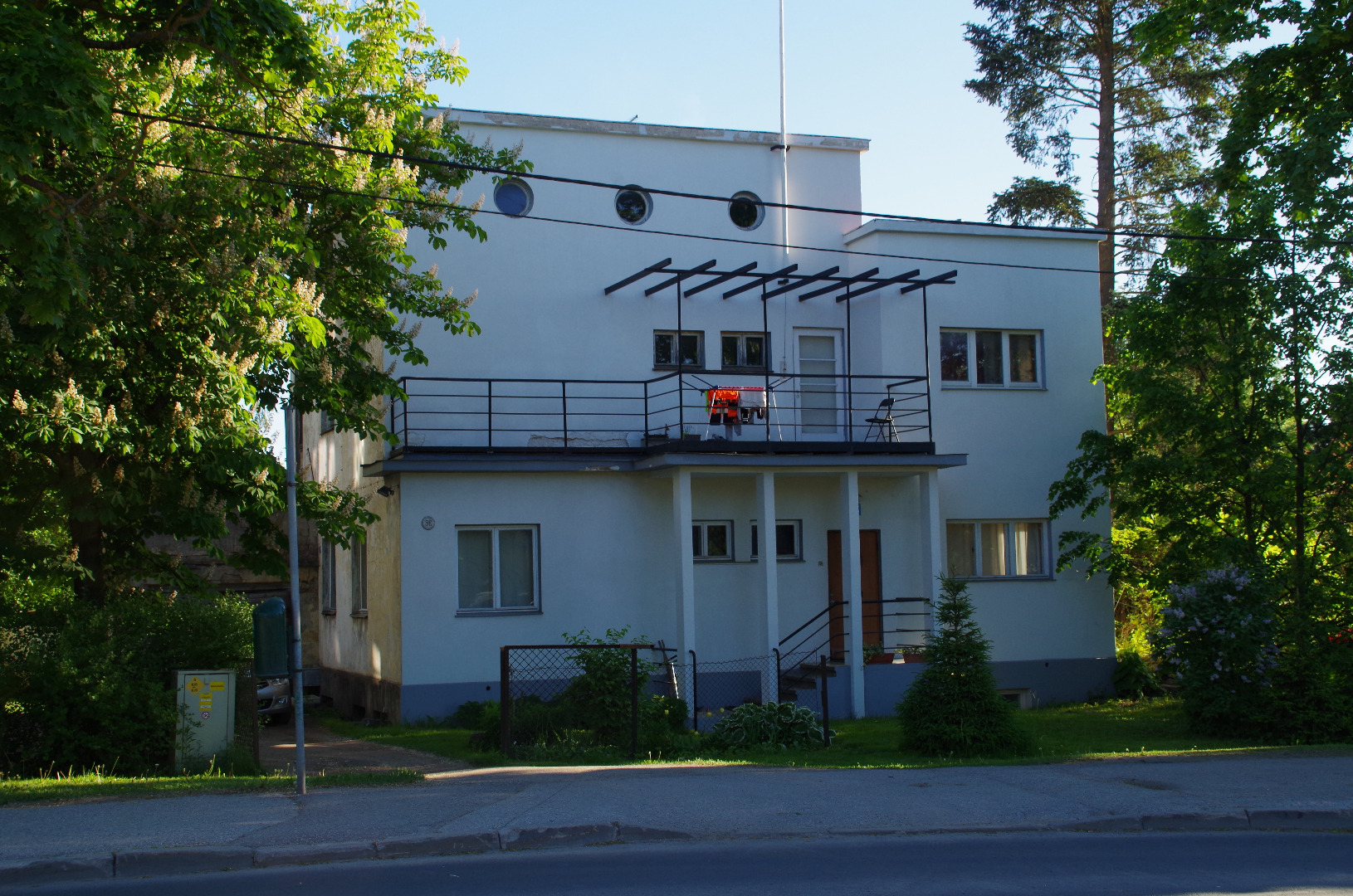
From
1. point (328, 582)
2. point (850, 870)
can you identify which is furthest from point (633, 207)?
point (850, 870)

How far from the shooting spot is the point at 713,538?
66.2 feet

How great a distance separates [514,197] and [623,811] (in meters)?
12.6

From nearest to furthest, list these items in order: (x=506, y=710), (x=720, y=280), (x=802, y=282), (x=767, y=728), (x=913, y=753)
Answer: (x=506, y=710) < (x=913, y=753) < (x=767, y=728) < (x=720, y=280) < (x=802, y=282)

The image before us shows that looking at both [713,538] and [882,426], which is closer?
[713,538]

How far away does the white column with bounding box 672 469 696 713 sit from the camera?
1848 cm

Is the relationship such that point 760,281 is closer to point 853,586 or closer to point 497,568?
point 853,586

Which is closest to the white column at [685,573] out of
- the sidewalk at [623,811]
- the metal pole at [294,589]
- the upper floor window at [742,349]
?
the upper floor window at [742,349]

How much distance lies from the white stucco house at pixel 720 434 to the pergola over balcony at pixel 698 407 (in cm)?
6

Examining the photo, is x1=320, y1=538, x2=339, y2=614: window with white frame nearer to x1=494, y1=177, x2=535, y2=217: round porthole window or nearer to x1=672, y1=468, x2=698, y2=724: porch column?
x1=494, y1=177, x2=535, y2=217: round porthole window

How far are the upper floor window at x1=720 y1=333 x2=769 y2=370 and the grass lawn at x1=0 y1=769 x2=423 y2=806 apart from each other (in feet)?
35.3

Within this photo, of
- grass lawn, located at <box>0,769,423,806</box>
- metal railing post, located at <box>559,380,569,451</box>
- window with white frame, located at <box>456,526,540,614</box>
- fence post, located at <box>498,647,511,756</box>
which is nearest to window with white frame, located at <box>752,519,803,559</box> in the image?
metal railing post, located at <box>559,380,569,451</box>

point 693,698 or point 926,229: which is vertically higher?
point 926,229

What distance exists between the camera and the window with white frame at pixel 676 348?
20.6 meters

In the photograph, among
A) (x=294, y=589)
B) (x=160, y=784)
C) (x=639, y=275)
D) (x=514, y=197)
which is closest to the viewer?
(x=294, y=589)
